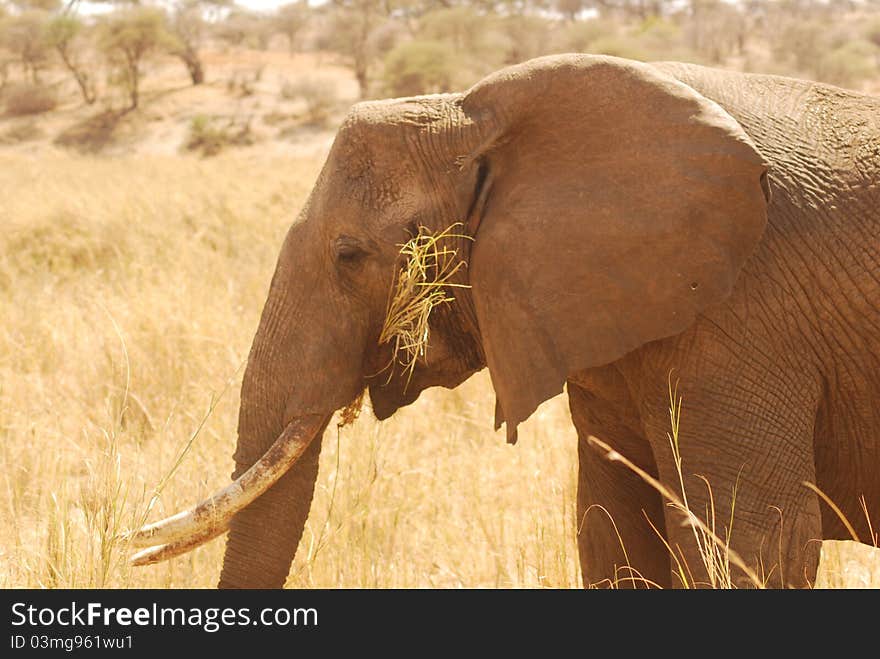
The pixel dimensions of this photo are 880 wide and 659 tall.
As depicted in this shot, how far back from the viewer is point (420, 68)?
2872 cm

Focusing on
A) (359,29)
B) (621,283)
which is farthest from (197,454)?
(359,29)

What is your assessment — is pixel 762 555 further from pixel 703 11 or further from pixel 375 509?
pixel 703 11

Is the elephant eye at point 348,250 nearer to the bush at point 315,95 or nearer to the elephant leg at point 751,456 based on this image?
the elephant leg at point 751,456

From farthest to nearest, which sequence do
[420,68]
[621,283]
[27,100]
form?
[27,100] → [420,68] → [621,283]

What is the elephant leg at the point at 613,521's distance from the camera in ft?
11.7

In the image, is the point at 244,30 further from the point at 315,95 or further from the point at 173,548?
the point at 173,548

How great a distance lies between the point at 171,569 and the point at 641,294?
2.01 m

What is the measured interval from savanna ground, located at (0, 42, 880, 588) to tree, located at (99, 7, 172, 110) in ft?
77.8

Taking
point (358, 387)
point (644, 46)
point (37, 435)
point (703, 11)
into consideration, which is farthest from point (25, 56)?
point (358, 387)

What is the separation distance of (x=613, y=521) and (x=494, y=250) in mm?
1070

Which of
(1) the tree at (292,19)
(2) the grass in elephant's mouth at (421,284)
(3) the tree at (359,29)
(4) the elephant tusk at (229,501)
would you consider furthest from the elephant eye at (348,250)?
(1) the tree at (292,19)

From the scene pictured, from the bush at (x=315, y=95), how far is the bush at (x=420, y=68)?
164 centimetres

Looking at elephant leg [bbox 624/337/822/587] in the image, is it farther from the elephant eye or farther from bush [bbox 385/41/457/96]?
bush [bbox 385/41/457/96]

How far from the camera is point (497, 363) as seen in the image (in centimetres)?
295
